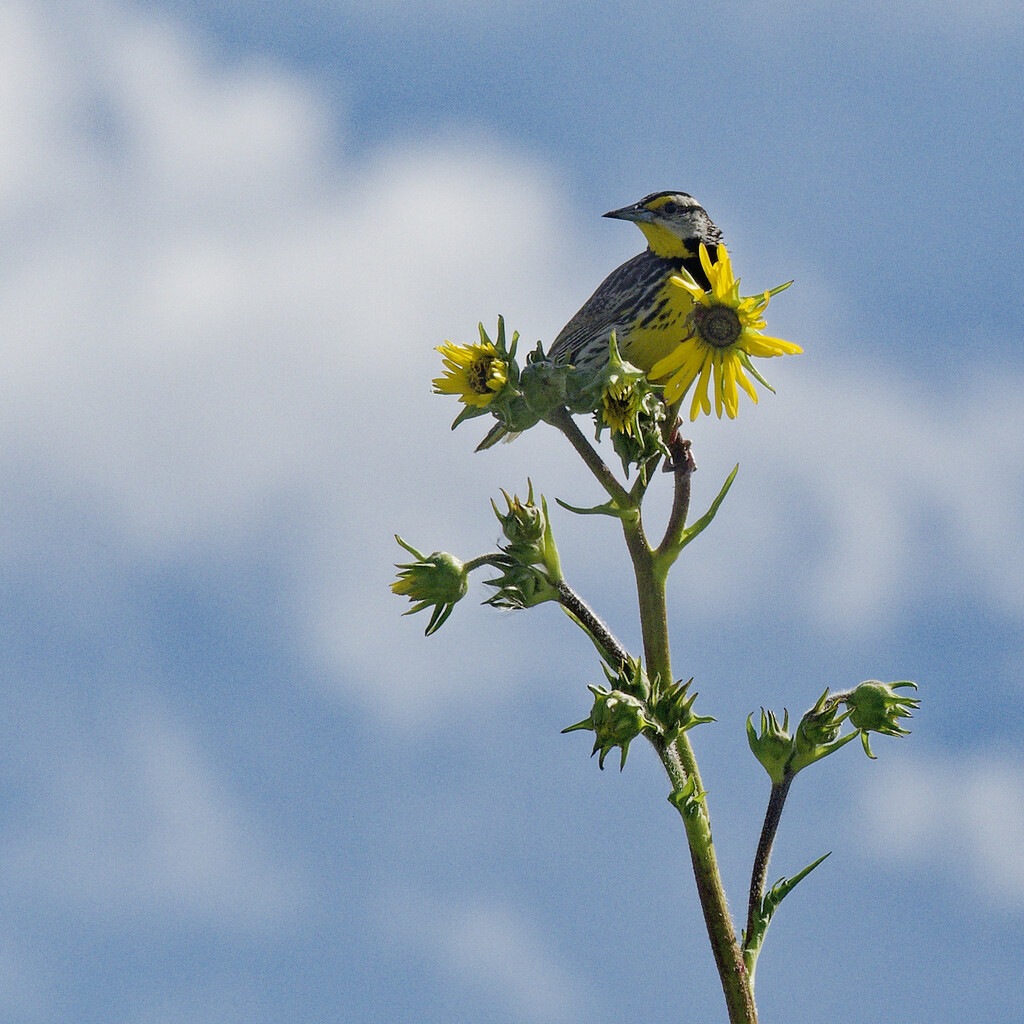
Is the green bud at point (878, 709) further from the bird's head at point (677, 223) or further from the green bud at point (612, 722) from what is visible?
the bird's head at point (677, 223)

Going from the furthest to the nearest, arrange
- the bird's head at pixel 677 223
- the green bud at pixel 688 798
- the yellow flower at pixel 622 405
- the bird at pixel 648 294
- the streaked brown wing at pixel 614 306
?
1. the bird's head at pixel 677 223
2. the streaked brown wing at pixel 614 306
3. the bird at pixel 648 294
4. the yellow flower at pixel 622 405
5. the green bud at pixel 688 798

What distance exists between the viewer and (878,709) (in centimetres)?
416

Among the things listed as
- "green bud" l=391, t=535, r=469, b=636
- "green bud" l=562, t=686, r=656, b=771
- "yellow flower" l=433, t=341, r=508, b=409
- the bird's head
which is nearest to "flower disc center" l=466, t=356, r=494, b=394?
"yellow flower" l=433, t=341, r=508, b=409

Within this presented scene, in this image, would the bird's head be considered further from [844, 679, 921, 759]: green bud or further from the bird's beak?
[844, 679, 921, 759]: green bud

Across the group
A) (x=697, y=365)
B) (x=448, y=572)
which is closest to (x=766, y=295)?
(x=697, y=365)

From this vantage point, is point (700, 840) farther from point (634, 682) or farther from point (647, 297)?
point (647, 297)

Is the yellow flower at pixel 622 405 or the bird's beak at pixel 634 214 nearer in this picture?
the yellow flower at pixel 622 405

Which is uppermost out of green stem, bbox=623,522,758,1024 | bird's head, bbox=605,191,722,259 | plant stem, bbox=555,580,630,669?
bird's head, bbox=605,191,722,259

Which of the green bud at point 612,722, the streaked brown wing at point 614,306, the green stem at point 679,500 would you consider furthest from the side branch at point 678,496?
the streaked brown wing at point 614,306

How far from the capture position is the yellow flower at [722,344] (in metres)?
4.20

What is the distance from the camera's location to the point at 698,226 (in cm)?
664

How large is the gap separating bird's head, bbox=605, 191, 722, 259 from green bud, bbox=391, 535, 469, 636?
3.27m

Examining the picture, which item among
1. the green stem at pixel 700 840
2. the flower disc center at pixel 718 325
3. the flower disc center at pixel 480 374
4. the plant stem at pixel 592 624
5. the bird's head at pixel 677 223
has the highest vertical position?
the bird's head at pixel 677 223

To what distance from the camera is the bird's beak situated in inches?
264
